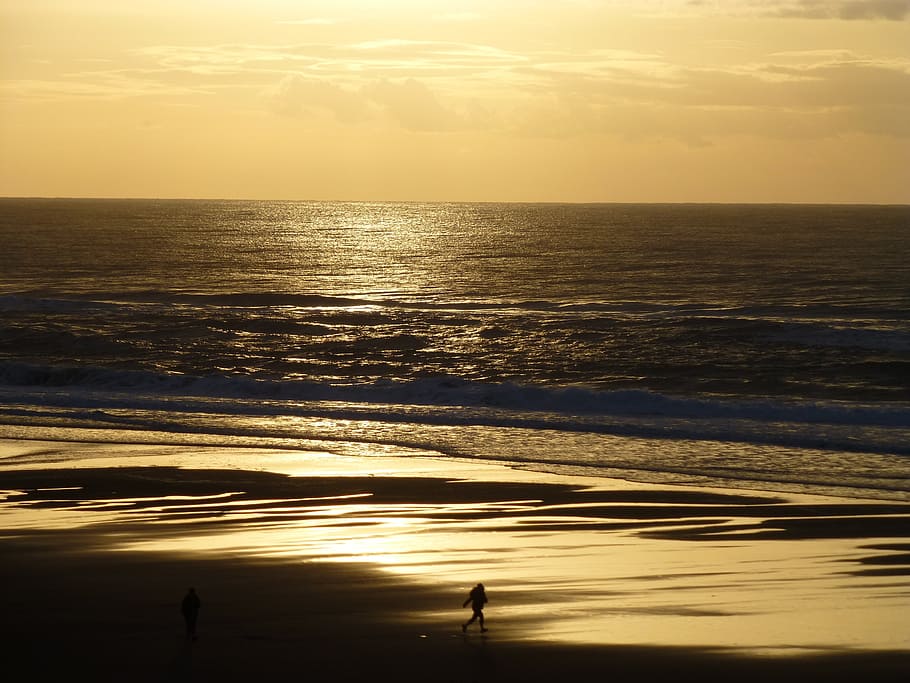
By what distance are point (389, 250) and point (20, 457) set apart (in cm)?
7808

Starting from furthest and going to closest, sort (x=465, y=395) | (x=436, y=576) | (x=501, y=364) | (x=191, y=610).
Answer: (x=501, y=364) → (x=465, y=395) → (x=436, y=576) → (x=191, y=610)

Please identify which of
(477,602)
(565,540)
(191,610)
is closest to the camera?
(191,610)

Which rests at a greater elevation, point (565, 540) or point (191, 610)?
point (565, 540)

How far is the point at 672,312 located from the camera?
170 ft

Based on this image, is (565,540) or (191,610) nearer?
(191,610)

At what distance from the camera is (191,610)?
12852mm

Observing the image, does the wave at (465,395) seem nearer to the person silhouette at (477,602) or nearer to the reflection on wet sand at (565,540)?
the reflection on wet sand at (565,540)

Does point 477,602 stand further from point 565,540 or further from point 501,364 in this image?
point 501,364

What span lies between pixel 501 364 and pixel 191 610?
27668 mm

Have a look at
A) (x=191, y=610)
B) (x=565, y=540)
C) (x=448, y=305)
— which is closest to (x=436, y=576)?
(x=565, y=540)

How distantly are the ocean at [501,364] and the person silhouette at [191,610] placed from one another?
11754mm

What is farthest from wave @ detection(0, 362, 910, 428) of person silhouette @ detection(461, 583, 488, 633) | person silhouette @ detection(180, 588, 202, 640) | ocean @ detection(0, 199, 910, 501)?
person silhouette @ detection(180, 588, 202, 640)

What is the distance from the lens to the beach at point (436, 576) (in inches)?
487

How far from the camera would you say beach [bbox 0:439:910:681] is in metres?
12.4
